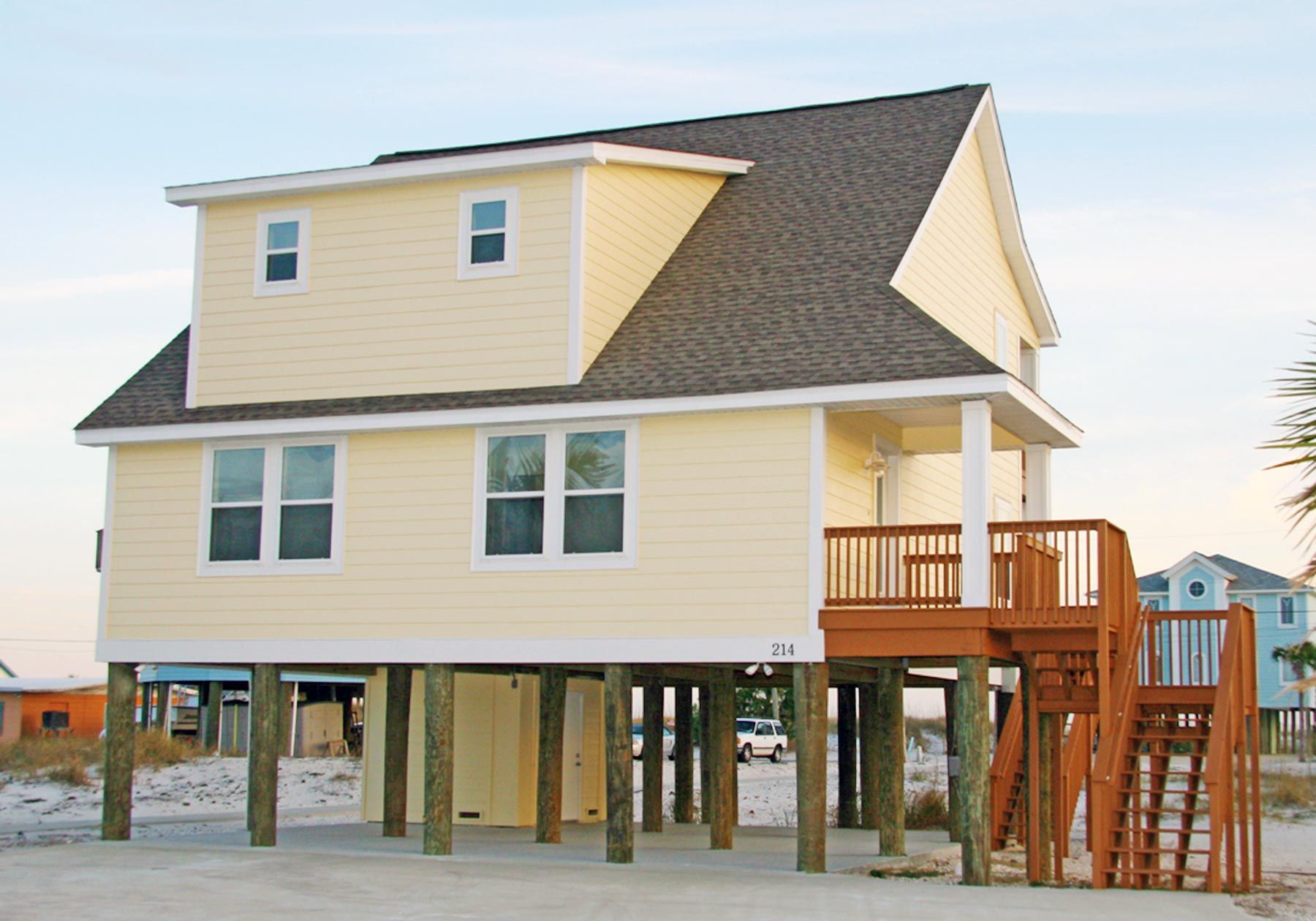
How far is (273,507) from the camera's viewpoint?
872 inches

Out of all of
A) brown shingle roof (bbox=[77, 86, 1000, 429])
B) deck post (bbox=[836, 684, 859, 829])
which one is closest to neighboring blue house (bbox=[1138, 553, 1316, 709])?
deck post (bbox=[836, 684, 859, 829])

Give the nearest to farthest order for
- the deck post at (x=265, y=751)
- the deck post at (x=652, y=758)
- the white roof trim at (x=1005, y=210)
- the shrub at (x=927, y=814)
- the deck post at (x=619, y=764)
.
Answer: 1. the deck post at (x=619, y=764)
2. the deck post at (x=265, y=751)
3. the white roof trim at (x=1005, y=210)
4. the deck post at (x=652, y=758)
5. the shrub at (x=927, y=814)

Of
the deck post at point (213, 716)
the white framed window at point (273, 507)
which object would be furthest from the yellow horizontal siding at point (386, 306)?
the deck post at point (213, 716)

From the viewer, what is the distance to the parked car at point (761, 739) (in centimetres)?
6556

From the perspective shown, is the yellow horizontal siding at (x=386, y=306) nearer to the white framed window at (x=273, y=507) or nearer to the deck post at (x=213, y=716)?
the white framed window at (x=273, y=507)

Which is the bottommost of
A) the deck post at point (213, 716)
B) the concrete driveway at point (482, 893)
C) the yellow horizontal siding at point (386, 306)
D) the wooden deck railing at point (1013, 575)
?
the concrete driveway at point (482, 893)

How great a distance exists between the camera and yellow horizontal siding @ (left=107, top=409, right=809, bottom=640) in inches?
761

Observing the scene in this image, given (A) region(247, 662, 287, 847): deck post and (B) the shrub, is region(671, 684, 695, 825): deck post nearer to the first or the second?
(B) the shrub

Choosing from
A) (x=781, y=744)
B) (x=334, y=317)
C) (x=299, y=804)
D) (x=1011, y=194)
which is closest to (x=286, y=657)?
(x=334, y=317)

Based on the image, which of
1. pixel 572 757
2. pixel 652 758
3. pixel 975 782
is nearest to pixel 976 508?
pixel 975 782

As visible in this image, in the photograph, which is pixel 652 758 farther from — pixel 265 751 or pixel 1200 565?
pixel 1200 565

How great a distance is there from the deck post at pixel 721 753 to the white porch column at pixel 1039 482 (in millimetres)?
5286

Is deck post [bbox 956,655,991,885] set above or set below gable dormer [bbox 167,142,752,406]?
below

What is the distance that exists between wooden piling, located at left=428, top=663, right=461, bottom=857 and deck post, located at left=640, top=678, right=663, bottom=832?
641 cm
